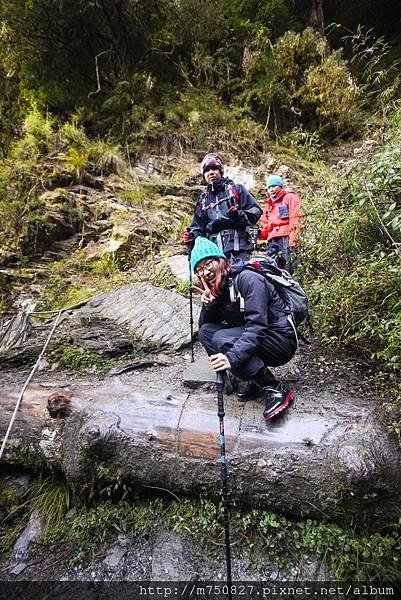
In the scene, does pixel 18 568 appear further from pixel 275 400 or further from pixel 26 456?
pixel 275 400

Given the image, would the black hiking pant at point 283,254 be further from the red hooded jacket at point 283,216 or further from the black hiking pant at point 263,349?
the black hiking pant at point 263,349

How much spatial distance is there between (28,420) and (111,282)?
13.5 ft

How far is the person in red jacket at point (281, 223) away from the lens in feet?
20.1

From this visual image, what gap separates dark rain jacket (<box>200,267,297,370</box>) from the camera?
308 centimetres

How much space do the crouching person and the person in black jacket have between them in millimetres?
1632

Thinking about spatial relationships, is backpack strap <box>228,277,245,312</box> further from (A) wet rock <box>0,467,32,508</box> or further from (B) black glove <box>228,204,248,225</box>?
(A) wet rock <box>0,467,32,508</box>

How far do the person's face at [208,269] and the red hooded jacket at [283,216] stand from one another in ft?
10.2

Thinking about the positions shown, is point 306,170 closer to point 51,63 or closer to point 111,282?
point 111,282

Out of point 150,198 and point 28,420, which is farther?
point 150,198

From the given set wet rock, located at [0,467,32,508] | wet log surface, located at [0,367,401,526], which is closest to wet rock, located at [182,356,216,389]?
wet log surface, located at [0,367,401,526]

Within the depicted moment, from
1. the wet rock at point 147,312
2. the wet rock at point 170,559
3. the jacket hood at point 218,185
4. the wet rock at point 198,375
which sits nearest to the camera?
the wet rock at point 170,559

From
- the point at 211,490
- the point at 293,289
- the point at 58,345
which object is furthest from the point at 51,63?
the point at 211,490

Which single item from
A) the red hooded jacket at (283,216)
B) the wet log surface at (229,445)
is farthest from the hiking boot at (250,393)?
the red hooded jacket at (283,216)

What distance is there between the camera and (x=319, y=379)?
404 cm
